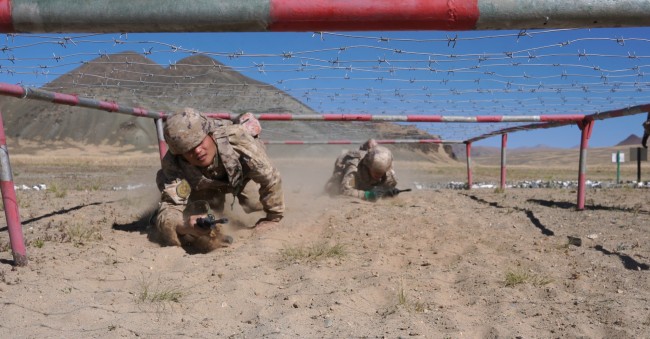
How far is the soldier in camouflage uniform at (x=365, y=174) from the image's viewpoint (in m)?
8.22

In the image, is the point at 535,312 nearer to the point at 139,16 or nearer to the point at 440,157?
the point at 139,16

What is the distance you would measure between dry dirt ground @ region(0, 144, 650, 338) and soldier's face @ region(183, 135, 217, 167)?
79 cm

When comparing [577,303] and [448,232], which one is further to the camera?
[448,232]

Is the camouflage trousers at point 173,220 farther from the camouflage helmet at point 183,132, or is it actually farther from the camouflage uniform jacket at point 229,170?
the camouflage helmet at point 183,132

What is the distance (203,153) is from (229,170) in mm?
362

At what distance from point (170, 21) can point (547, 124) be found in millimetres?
7310

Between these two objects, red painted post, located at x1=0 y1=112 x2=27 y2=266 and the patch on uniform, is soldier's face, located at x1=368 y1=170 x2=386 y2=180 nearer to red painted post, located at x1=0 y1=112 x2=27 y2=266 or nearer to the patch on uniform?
the patch on uniform

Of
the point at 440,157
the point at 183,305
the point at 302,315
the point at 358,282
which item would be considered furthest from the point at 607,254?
the point at 440,157

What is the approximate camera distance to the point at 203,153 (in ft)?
14.9

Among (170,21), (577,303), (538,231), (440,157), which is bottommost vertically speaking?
(440,157)

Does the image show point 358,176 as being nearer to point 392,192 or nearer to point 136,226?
point 392,192

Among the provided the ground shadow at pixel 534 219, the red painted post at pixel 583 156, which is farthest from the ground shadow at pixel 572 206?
the ground shadow at pixel 534 219

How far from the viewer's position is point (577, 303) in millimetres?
2967

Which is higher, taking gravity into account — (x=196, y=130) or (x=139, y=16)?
(x=139, y=16)
